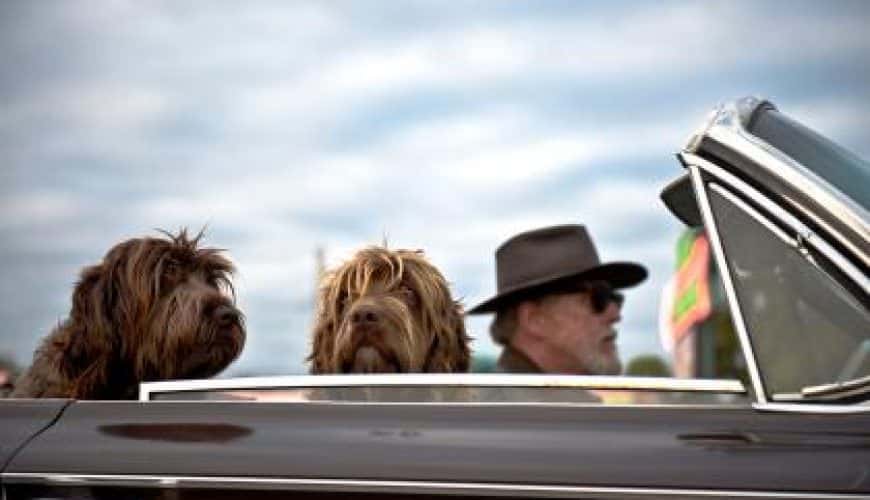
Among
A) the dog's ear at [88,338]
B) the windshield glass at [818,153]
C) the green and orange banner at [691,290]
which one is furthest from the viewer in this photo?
the green and orange banner at [691,290]

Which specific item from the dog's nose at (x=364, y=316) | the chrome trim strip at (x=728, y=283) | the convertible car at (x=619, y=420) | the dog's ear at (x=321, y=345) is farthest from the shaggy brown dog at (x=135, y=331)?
the chrome trim strip at (x=728, y=283)

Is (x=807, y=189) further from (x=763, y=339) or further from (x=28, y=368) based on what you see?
(x=28, y=368)

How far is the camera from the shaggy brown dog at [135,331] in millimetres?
3246

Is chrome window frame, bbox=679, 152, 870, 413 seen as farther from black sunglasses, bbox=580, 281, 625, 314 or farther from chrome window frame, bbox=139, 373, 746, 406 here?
black sunglasses, bbox=580, 281, 625, 314

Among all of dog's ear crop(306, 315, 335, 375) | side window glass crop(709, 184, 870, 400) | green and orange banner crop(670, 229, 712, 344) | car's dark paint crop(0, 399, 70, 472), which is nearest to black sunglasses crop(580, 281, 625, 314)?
dog's ear crop(306, 315, 335, 375)

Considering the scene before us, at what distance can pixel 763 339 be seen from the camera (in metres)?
2.27

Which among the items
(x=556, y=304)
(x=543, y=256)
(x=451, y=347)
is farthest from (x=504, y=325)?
(x=451, y=347)

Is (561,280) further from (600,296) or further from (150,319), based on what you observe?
(150,319)

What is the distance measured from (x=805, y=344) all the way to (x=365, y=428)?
881 millimetres

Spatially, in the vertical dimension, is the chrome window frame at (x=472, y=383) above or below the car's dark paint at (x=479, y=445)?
above

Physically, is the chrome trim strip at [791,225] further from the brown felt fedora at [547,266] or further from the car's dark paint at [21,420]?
the brown felt fedora at [547,266]

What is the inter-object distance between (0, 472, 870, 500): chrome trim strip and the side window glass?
0.27 meters

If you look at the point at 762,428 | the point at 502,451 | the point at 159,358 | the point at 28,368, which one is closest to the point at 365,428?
the point at 502,451

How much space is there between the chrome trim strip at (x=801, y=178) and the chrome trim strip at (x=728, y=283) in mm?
104
